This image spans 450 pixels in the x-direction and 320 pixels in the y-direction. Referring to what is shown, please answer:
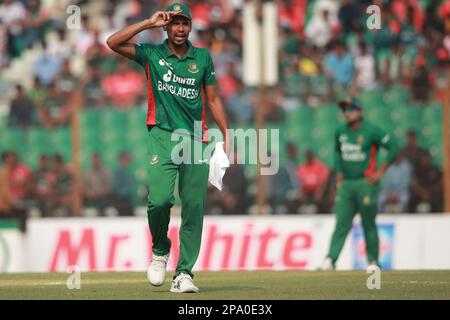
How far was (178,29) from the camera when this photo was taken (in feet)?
29.8

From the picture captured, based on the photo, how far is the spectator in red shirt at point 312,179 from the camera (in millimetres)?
17141

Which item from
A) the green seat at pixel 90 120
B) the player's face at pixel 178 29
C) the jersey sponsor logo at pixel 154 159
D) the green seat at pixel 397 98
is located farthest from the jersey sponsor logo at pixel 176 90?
the green seat at pixel 397 98

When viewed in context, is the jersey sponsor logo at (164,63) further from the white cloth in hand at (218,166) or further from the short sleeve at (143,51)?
the white cloth in hand at (218,166)

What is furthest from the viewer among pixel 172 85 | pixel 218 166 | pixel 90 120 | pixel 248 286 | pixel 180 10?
pixel 90 120

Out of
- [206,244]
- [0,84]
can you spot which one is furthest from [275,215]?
[0,84]

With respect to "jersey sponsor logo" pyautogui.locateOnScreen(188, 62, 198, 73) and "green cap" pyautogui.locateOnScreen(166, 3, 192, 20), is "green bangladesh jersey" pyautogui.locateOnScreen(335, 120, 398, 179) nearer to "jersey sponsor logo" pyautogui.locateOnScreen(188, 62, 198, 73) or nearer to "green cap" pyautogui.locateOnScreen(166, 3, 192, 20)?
"jersey sponsor logo" pyautogui.locateOnScreen(188, 62, 198, 73)

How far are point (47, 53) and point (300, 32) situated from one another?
4648 mm

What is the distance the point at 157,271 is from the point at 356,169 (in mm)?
6515

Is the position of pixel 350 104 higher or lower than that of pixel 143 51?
lower

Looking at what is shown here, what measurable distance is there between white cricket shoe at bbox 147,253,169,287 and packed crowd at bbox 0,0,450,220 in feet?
25.6

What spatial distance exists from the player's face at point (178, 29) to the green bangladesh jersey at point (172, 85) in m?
0.15

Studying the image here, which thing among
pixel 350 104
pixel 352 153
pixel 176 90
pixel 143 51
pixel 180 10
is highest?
pixel 180 10

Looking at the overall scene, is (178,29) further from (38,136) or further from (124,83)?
(124,83)

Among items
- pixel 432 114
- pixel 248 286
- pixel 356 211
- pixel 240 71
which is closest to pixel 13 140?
pixel 240 71
